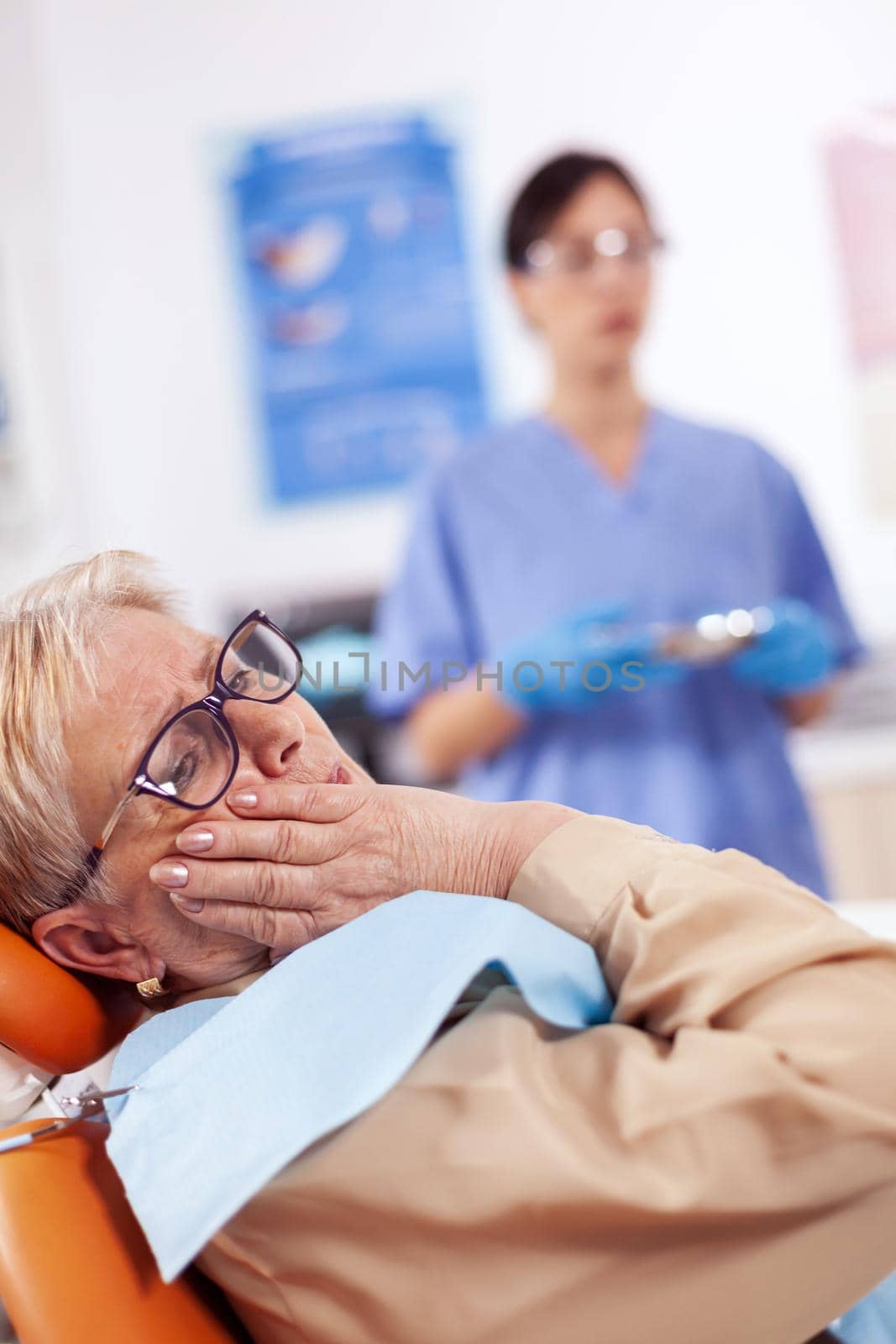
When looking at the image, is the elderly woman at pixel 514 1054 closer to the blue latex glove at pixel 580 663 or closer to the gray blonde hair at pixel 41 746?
the gray blonde hair at pixel 41 746

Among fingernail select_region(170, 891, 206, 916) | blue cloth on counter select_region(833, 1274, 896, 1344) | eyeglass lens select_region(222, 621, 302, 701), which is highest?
eyeglass lens select_region(222, 621, 302, 701)

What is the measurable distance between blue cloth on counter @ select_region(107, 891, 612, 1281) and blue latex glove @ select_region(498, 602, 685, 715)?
79 centimetres

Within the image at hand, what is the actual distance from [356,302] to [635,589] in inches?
52.1

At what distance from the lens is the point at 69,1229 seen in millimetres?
650

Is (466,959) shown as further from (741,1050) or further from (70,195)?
(70,195)

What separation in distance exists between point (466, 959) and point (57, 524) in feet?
6.96

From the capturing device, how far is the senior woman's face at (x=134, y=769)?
2.37 ft

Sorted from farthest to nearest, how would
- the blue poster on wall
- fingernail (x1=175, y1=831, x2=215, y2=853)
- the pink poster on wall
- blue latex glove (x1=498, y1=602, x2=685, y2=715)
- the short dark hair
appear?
the blue poster on wall < the pink poster on wall < the short dark hair < blue latex glove (x1=498, y1=602, x2=685, y2=715) < fingernail (x1=175, y1=831, x2=215, y2=853)

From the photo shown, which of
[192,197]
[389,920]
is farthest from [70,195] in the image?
[389,920]

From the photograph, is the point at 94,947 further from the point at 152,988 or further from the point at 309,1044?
the point at 309,1044

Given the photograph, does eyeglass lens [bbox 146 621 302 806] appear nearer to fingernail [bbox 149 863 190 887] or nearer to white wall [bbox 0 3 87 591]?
fingernail [bbox 149 863 190 887]

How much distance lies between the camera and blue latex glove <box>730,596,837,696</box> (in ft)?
5.01

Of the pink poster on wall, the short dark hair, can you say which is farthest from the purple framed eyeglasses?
the pink poster on wall

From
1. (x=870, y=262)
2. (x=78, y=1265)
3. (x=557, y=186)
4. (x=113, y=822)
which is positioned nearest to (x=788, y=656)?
(x=557, y=186)
